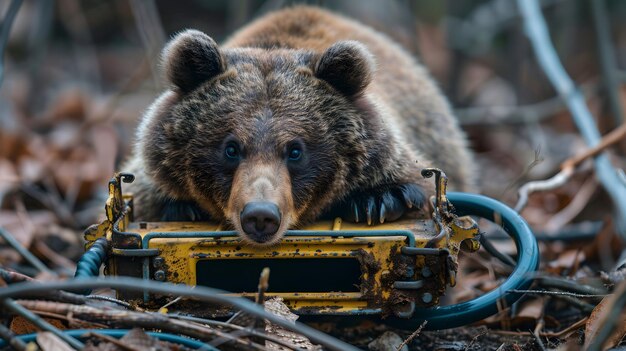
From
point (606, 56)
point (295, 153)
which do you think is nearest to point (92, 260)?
point (295, 153)

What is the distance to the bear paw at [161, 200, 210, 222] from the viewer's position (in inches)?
152

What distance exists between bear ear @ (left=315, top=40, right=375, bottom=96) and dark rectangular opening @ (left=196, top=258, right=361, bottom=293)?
38.3 inches

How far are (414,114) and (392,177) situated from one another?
4.75 ft

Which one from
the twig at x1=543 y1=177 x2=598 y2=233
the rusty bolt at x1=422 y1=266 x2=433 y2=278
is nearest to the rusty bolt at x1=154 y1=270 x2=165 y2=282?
the rusty bolt at x1=422 y1=266 x2=433 y2=278

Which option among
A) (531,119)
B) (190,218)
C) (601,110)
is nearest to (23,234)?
(190,218)

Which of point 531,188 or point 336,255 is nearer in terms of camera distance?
point 336,255

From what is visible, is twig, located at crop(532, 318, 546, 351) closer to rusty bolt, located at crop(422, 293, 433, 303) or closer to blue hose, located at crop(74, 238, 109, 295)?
rusty bolt, located at crop(422, 293, 433, 303)

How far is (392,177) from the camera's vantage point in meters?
3.92

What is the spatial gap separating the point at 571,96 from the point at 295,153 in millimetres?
2605

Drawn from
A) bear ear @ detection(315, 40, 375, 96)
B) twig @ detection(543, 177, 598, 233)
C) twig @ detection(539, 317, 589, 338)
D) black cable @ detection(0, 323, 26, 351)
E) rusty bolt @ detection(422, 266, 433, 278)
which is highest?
bear ear @ detection(315, 40, 375, 96)

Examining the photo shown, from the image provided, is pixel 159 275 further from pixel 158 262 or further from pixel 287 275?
pixel 287 275

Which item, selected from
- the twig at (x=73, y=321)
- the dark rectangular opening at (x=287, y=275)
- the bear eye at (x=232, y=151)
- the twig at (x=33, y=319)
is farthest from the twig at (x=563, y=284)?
the twig at (x=33, y=319)

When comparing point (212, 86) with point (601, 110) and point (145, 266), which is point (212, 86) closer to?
point (145, 266)

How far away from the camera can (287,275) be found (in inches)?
135
